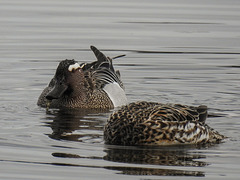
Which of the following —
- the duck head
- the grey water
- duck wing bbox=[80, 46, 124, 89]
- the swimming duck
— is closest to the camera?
the grey water

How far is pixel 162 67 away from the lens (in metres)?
17.5

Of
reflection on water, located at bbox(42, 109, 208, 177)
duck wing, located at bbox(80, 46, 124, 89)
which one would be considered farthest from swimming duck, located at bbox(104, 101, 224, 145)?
duck wing, located at bbox(80, 46, 124, 89)

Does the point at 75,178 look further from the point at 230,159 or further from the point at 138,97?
the point at 138,97

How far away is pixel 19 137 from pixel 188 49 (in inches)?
368

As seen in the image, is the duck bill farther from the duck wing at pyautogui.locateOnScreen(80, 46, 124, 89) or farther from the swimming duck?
the swimming duck

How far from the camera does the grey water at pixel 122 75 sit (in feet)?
31.0

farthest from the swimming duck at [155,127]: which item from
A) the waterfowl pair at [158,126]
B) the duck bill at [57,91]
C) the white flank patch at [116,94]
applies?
the white flank patch at [116,94]

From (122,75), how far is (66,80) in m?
2.55

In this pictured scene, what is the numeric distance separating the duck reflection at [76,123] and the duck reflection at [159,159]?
3.30 feet

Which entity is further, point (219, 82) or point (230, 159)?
point (219, 82)

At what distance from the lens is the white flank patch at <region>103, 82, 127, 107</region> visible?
14.7m

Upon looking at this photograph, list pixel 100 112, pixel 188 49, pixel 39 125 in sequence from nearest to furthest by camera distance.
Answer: pixel 39 125
pixel 100 112
pixel 188 49

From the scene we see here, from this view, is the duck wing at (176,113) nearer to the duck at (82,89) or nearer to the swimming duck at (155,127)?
the swimming duck at (155,127)

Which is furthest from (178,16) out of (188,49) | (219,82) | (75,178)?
(75,178)
